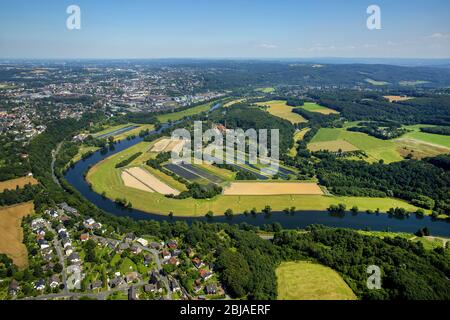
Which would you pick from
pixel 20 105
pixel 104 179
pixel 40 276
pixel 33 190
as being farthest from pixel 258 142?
pixel 20 105

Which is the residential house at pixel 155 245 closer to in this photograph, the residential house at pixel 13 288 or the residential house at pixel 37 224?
the residential house at pixel 13 288

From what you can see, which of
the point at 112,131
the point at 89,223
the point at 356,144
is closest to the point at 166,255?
the point at 89,223

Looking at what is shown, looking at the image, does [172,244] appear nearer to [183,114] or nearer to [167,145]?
[167,145]

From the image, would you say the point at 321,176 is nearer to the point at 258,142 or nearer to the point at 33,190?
the point at 258,142

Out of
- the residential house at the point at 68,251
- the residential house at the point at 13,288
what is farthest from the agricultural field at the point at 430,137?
the residential house at the point at 13,288

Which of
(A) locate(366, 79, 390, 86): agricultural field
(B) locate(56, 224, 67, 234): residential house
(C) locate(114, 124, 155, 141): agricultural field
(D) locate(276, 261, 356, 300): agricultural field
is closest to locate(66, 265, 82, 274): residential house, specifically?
(B) locate(56, 224, 67, 234): residential house

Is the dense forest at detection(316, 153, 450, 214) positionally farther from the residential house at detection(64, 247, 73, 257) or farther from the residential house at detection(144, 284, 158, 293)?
the residential house at detection(64, 247, 73, 257)
